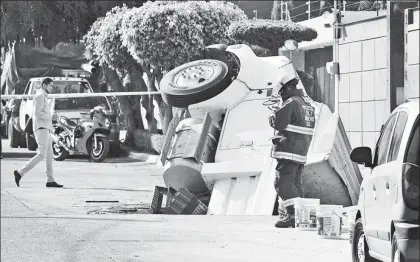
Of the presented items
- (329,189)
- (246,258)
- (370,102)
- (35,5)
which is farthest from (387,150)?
(35,5)

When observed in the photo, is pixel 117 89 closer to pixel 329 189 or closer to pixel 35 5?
pixel 35 5

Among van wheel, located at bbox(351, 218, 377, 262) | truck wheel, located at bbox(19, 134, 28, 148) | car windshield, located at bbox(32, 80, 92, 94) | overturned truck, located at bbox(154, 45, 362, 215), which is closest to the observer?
van wheel, located at bbox(351, 218, 377, 262)

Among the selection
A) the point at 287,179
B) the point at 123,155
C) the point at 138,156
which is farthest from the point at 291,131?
the point at 123,155

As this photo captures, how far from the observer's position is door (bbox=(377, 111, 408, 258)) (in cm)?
716

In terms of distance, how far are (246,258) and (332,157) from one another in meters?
4.05

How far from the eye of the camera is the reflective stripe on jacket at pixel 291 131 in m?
11.3

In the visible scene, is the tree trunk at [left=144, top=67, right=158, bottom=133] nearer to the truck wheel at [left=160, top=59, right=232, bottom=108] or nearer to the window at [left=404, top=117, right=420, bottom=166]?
the truck wheel at [left=160, top=59, right=232, bottom=108]

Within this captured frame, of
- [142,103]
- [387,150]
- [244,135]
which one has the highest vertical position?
[387,150]

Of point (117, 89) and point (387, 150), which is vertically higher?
point (387, 150)

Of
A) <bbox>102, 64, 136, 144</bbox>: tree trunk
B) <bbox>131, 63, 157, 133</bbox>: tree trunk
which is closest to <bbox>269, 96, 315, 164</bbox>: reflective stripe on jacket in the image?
<bbox>131, 63, 157, 133</bbox>: tree trunk

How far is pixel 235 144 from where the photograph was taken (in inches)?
Answer: 556

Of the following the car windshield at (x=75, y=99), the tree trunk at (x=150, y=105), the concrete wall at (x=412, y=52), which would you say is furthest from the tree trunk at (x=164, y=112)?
the concrete wall at (x=412, y=52)

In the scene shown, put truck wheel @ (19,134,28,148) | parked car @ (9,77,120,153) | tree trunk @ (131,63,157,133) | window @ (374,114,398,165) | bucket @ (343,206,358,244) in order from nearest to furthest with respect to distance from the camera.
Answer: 1. window @ (374,114,398,165)
2. bucket @ (343,206,358,244)
3. parked car @ (9,77,120,153)
4. tree trunk @ (131,63,157,133)
5. truck wheel @ (19,134,28,148)

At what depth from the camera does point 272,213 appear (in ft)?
41.7
